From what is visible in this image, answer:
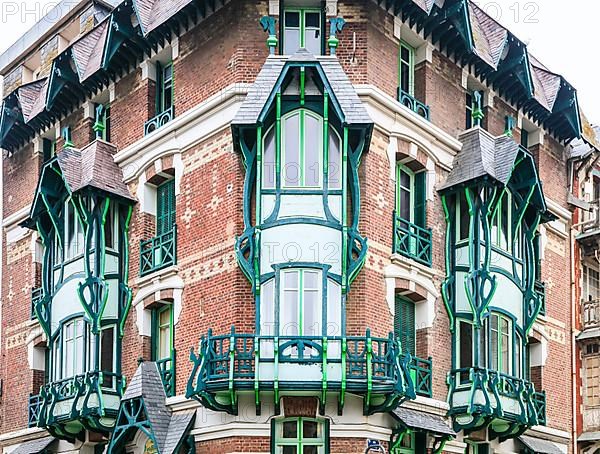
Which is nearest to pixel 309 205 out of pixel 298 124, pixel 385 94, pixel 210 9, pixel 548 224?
pixel 298 124

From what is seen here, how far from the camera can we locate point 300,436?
23.5 meters

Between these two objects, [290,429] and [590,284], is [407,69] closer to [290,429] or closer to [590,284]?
[290,429]

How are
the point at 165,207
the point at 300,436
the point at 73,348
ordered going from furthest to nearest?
the point at 73,348 < the point at 165,207 < the point at 300,436

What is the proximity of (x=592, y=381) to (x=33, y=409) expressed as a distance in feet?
51.3

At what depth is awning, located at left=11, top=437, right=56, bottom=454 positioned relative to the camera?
96.0ft

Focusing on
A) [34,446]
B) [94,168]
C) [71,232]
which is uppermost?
[94,168]

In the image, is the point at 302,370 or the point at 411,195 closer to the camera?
the point at 302,370

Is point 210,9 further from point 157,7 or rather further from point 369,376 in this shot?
point 369,376

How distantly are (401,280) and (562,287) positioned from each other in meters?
8.79

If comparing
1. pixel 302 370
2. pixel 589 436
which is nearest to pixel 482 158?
pixel 302 370

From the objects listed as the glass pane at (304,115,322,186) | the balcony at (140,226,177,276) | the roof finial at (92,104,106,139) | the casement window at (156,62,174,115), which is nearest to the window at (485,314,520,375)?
the glass pane at (304,115,322,186)

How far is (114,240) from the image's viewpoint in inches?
1097

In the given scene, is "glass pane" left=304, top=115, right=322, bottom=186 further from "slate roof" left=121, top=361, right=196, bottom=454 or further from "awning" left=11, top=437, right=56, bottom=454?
"awning" left=11, top=437, right=56, bottom=454

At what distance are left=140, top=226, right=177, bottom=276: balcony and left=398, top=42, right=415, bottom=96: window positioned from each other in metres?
6.36
